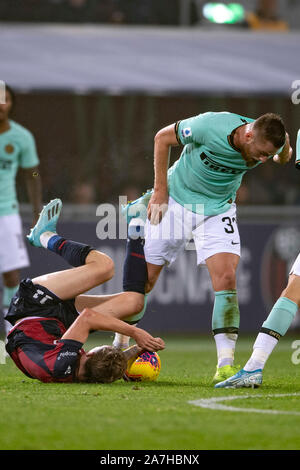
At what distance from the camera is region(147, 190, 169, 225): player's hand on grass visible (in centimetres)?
703

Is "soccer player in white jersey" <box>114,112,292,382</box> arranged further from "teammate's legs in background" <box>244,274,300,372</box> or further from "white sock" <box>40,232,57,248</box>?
"white sock" <box>40,232,57,248</box>

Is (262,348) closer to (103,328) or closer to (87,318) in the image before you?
(103,328)

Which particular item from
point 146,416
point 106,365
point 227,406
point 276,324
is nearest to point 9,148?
point 106,365

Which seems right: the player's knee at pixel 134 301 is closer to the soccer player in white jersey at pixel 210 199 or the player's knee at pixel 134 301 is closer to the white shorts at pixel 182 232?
the soccer player in white jersey at pixel 210 199

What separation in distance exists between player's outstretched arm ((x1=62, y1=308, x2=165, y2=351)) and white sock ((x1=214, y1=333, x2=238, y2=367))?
25.6 inches

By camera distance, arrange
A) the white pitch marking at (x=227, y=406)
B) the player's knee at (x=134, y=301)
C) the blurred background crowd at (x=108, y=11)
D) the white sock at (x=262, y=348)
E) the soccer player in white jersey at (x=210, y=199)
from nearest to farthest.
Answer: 1. the white pitch marking at (x=227, y=406)
2. the white sock at (x=262, y=348)
3. the soccer player in white jersey at (x=210, y=199)
4. the player's knee at (x=134, y=301)
5. the blurred background crowd at (x=108, y=11)

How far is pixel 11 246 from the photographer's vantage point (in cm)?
987

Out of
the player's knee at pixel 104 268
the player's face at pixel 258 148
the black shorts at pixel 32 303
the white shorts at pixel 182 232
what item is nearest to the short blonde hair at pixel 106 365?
the black shorts at pixel 32 303

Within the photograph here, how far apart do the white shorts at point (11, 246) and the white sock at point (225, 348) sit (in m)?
3.40

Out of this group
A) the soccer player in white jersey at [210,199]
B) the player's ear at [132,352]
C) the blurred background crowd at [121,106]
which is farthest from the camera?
the blurred background crowd at [121,106]

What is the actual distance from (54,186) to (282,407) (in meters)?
7.29

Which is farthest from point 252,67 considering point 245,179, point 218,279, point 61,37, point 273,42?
point 218,279

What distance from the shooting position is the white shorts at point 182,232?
7.12 metres

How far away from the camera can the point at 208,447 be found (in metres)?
4.30
